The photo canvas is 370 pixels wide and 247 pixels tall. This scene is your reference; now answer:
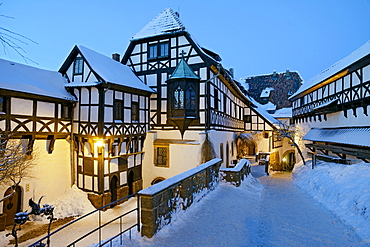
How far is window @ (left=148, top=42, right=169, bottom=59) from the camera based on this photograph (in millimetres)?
15484

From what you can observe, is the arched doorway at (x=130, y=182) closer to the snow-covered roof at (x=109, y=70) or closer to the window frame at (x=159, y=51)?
the snow-covered roof at (x=109, y=70)

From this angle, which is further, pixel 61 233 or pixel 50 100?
pixel 50 100

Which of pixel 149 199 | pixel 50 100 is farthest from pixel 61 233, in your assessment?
pixel 149 199

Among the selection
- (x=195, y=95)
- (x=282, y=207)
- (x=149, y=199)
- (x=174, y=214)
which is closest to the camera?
(x=149, y=199)

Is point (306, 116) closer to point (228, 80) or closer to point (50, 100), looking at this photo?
point (228, 80)

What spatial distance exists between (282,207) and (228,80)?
11118 mm

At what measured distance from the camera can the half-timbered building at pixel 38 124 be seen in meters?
10.1

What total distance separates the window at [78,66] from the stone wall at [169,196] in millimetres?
9002

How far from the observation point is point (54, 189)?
1227 cm

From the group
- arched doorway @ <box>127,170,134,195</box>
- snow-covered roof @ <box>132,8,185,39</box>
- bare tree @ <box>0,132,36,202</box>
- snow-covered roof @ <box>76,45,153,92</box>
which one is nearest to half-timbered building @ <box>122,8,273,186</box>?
snow-covered roof @ <box>132,8,185,39</box>

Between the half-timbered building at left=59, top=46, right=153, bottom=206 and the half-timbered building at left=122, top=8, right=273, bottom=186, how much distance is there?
1570 mm

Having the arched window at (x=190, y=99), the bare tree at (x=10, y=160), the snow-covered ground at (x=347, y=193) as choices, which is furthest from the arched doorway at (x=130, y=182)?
the snow-covered ground at (x=347, y=193)

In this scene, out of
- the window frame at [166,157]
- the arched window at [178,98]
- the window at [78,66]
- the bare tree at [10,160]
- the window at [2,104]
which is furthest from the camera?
the window frame at [166,157]

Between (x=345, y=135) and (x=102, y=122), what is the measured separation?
14293 mm
